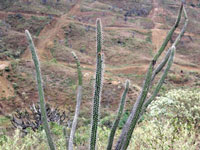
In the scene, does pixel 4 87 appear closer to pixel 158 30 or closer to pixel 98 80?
pixel 98 80

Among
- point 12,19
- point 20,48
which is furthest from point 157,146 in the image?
point 12,19

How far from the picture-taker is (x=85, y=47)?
26.9 meters

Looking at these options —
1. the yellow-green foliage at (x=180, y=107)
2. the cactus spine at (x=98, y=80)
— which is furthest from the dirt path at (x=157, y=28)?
the cactus spine at (x=98, y=80)

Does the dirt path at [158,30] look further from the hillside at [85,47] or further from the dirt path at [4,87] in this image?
the dirt path at [4,87]

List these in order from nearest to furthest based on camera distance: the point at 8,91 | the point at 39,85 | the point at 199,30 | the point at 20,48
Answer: the point at 39,85 < the point at 8,91 < the point at 20,48 < the point at 199,30

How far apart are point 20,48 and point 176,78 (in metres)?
16.5

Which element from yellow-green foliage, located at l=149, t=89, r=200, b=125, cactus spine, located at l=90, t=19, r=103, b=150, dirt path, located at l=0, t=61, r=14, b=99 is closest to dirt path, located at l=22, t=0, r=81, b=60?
dirt path, located at l=0, t=61, r=14, b=99

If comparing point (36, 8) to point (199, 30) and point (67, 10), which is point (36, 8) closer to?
point (67, 10)

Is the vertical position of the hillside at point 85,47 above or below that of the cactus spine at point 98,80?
below

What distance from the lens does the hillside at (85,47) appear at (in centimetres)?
1576

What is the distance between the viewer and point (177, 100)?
5508 mm

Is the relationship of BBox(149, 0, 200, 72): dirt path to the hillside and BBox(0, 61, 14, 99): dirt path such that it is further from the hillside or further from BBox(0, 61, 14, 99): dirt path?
BBox(0, 61, 14, 99): dirt path

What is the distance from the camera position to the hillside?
15758 mm

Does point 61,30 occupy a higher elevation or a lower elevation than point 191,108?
lower
